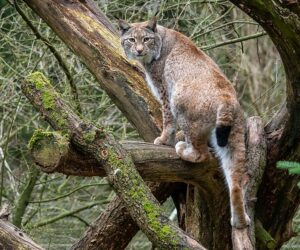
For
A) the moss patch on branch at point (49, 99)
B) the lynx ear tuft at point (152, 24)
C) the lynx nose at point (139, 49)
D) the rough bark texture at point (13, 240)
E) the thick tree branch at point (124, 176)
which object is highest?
the lynx ear tuft at point (152, 24)

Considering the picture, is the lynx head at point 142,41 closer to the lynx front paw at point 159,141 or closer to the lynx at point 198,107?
the lynx at point 198,107

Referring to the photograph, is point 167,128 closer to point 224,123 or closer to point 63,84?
point 224,123

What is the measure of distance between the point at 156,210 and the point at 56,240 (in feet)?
17.0

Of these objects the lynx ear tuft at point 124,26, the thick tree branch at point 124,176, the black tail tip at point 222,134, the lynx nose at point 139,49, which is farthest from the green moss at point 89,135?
the lynx ear tuft at point 124,26

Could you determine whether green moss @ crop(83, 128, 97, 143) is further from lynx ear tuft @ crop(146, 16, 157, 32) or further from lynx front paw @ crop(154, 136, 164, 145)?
lynx ear tuft @ crop(146, 16, 157, 32)

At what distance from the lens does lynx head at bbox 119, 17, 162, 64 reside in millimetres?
6633

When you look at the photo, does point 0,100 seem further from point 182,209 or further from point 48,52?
point 182,209

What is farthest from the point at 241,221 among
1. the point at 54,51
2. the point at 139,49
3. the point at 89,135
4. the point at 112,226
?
the point at 54,51

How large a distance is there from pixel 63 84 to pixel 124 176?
417 cm

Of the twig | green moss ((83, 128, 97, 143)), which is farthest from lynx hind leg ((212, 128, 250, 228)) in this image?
the twig

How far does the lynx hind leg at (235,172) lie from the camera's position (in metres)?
5.43

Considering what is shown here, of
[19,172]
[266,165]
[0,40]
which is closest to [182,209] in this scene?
[266,165]

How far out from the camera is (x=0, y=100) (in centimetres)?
843

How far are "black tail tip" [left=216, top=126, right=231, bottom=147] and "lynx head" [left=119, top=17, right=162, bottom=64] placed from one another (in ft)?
4.53
